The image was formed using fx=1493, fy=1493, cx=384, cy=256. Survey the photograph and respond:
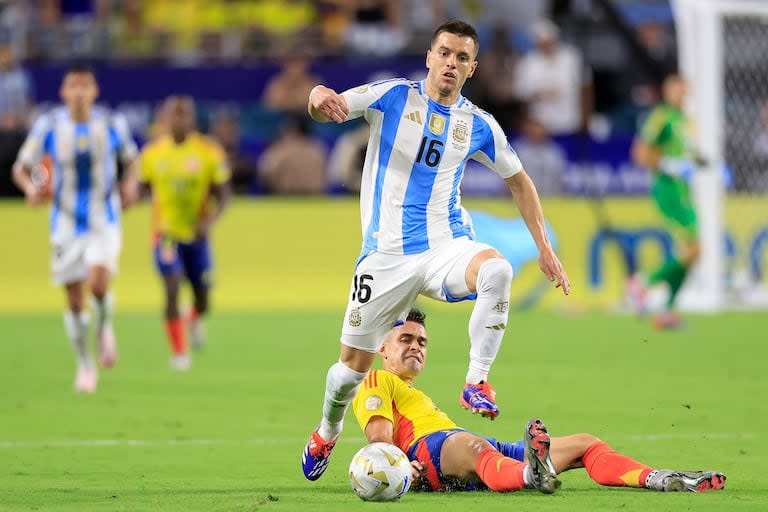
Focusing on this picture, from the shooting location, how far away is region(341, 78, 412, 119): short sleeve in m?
7.22

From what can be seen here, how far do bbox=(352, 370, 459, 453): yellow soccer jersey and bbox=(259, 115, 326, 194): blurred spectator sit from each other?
13.2 meters

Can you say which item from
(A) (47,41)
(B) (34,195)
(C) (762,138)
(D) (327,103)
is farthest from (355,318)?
(A) (47,41)

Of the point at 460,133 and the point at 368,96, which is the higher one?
the point at 368,96

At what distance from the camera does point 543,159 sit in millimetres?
20625

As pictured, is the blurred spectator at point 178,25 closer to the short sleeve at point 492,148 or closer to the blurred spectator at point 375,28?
the blurred spectator at point 375,28

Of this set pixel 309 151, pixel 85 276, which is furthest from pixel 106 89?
pixel 85 276

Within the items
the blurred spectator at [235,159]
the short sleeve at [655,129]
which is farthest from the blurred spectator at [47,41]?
Result: the short sleeve at [655,129]

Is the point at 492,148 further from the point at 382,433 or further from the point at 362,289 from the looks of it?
the point at 382,433

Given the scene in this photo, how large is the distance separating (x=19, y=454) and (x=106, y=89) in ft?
44.8

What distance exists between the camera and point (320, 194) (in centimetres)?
2086

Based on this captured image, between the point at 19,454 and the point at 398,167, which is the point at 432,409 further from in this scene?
the point at 19,454

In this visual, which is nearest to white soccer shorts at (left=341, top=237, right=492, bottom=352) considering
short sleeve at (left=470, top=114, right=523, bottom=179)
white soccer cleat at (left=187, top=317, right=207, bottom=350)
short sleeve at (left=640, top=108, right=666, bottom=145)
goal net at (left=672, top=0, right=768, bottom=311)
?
short sleeve at (left=470, top=114, right=523, bottom=179)

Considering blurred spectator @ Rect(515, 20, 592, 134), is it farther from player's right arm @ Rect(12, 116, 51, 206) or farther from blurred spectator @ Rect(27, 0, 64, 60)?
player's right arm @ Rect(12, 116, 51, 206)

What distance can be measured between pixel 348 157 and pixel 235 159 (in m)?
1.56
